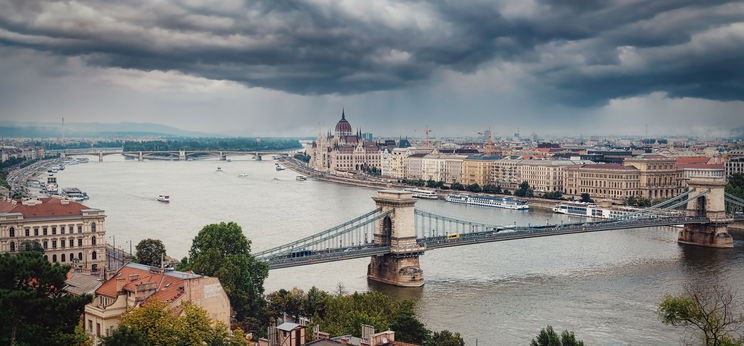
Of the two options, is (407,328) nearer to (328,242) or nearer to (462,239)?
(462,239)

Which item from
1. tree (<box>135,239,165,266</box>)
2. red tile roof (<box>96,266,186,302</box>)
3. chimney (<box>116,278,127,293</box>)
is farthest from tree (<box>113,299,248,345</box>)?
tree (<box>135,239,165,266</box>)

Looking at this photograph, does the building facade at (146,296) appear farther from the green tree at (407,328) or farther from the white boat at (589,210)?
the white boat at (589,210)

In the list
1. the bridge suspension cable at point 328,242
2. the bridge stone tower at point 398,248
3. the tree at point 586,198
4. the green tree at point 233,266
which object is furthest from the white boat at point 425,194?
the green tree at point 233,266

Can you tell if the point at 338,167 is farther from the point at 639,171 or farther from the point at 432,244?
the point at 432,244

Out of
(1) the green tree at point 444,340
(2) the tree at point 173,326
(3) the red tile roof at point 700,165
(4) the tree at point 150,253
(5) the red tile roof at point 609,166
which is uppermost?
(5) the red tile roof at point 609,166

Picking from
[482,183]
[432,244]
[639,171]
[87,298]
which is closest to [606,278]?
[432,244]

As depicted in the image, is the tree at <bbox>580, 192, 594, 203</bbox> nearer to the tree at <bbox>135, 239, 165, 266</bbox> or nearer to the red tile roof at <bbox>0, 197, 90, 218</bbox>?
the tree at <bbox>135, 239, 165, 266</bbox>
